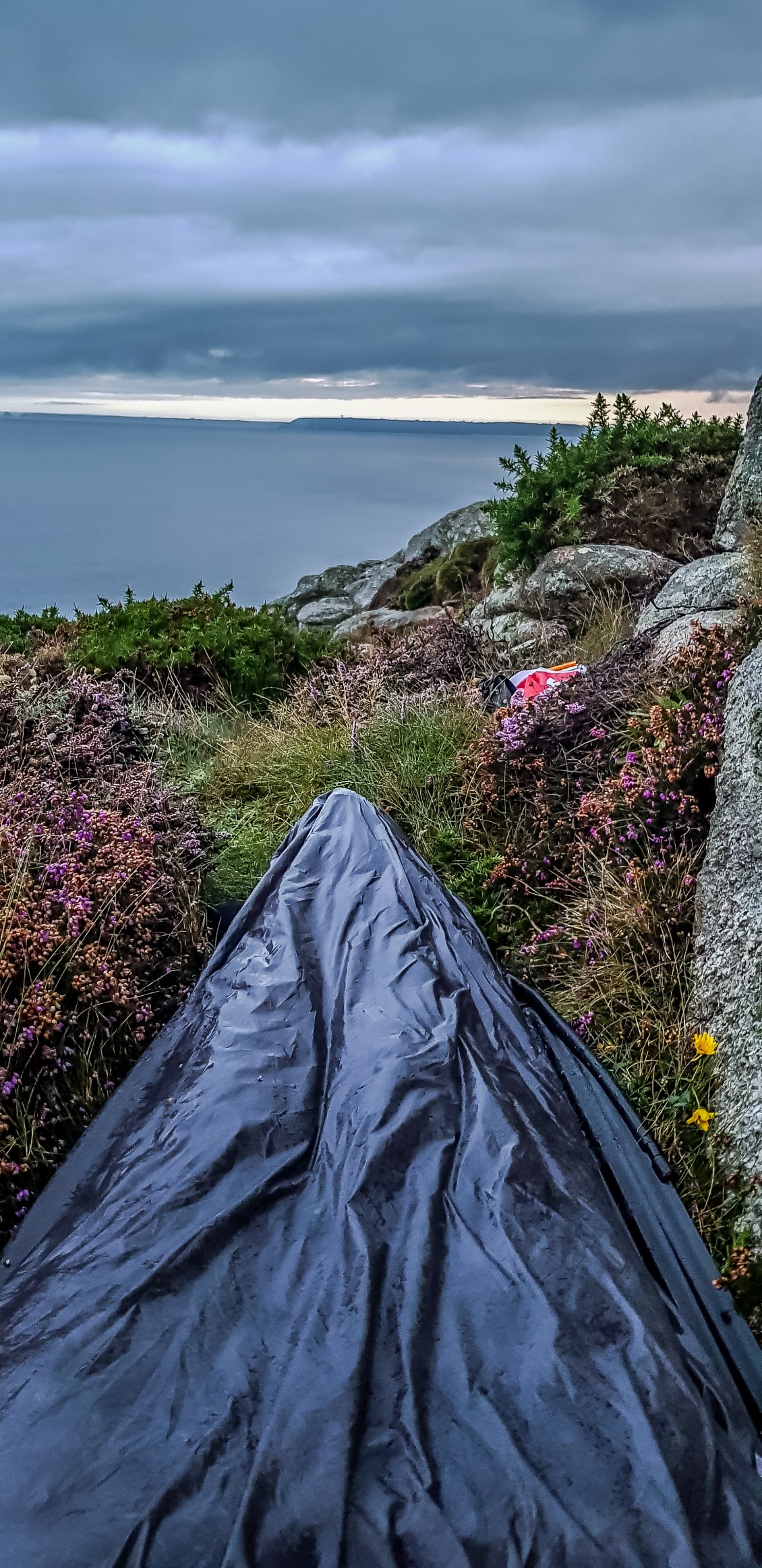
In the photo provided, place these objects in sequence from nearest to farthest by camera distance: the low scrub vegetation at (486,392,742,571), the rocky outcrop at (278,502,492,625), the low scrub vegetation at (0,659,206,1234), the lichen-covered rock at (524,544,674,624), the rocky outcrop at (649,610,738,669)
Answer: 1. the low scrub vegetation at (0,659,206,1234)
2. the rocky outcrop at (649,610,738,669)
3. the lichen-covered rock at (524,544,674,624)
4. the low scrub vegetation at (486,392,742,571)
5. the rocky outcrop at (278,502,492,625)

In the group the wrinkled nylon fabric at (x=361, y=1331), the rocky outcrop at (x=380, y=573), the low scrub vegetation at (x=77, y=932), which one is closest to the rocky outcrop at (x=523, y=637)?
the low scrub vegetation at (x=77, y=932)

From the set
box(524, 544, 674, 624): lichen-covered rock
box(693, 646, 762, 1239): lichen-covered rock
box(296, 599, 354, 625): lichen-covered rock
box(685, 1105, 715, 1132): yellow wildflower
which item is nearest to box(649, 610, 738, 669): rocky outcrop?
box(693, 646, 762, 1239): lichen-covered rock

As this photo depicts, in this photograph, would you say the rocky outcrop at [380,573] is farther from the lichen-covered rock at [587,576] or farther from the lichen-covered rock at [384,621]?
the lichen-covered rock at [587,576]

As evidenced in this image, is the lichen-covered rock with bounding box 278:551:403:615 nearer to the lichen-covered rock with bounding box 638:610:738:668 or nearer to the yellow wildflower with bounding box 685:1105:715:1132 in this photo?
the lichen-covered rock with bounding box 638:610:738:668

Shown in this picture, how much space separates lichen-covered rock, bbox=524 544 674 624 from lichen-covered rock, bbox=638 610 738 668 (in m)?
1.80

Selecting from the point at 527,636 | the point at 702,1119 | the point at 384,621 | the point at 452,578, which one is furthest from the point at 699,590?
the point at 452,578

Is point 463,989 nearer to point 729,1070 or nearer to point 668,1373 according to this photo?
point 729,1070

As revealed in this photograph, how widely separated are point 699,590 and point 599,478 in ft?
10.1

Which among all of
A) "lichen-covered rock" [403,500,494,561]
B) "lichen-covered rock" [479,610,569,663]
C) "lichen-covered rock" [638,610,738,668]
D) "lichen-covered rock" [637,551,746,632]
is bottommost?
"lichen-covered rock" [479,610,569,663]

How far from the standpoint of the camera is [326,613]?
13859 mm

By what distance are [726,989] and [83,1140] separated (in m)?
2.01

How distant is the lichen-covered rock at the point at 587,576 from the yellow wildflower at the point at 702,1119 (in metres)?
4.81

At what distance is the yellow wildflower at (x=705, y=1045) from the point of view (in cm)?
278

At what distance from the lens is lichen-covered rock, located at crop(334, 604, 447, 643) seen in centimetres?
1005
